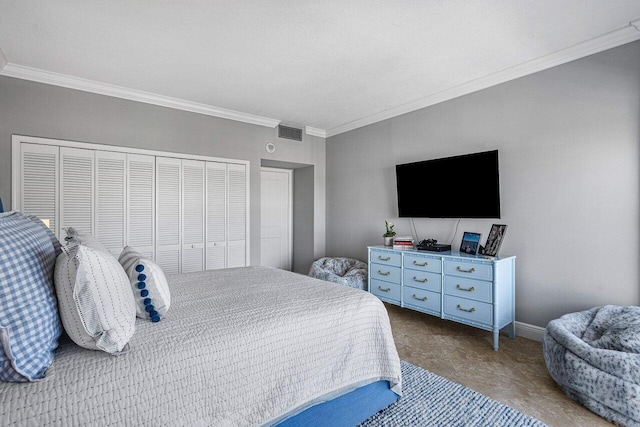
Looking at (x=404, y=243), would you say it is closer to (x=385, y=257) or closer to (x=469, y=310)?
(x=385, y=257)

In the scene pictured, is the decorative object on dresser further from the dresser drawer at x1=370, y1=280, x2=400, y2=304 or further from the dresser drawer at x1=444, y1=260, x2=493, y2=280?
the dresser drawer at x1=370, y1=280, x2=400, y2=304

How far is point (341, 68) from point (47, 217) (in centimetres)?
322

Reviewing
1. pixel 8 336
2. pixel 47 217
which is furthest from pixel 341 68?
pixel 47 217

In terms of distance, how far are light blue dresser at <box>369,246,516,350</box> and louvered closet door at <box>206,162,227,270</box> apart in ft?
7.01

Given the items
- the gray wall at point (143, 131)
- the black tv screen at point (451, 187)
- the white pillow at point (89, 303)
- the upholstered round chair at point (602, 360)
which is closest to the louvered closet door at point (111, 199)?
the gray wall at point (143, 131)

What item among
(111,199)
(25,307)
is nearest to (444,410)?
(25,307)

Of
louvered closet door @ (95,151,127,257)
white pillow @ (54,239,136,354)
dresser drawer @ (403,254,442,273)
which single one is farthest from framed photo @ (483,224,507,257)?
louvered closet door @ (95,151,127,257)

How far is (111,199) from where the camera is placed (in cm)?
A: 344

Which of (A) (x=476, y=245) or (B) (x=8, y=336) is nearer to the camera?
(B) (x=8, y=336)

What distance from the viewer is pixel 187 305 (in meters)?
1.63

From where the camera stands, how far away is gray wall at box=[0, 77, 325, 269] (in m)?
2.98

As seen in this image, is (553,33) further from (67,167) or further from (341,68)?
(67,167)

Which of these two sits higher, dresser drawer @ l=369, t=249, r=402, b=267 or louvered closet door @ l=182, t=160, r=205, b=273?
louvered closet door @ l=182, t=160, r=205, b=273

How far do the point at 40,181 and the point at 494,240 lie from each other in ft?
14.5
